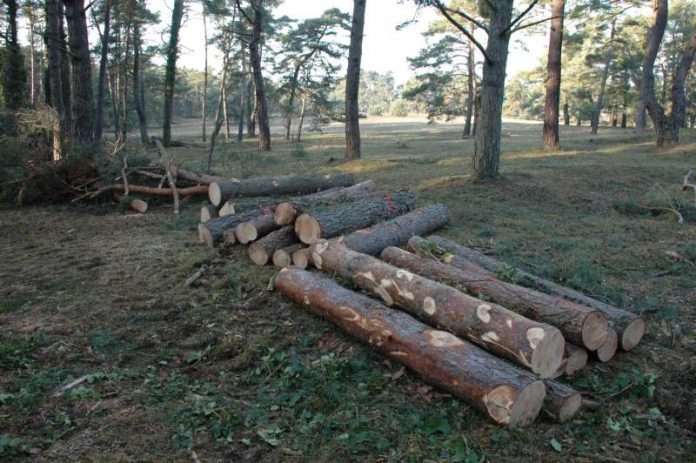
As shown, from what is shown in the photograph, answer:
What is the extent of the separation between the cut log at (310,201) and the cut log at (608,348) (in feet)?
12.7

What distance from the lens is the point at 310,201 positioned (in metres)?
7.28

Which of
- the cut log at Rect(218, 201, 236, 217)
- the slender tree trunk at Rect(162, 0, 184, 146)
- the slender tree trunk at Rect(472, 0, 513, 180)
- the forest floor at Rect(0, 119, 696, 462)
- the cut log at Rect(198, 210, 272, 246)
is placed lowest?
the forest floor at Rect(0, 119, 696, 462)

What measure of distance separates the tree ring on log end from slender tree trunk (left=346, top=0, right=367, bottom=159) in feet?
41.8

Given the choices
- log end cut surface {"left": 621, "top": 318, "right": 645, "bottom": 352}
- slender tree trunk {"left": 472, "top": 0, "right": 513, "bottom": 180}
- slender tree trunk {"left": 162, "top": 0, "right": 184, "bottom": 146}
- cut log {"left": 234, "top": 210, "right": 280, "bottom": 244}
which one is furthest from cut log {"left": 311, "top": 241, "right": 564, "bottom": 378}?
slender tree trunk {"left": 162, "top": 0, "right": 184, "bottom": 146}

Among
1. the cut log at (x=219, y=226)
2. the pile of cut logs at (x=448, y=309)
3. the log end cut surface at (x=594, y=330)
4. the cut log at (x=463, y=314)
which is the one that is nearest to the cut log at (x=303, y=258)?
the pile of cut logs at (x=448, y=309)

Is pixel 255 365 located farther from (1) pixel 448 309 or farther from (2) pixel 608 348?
(2) pixel 608 348

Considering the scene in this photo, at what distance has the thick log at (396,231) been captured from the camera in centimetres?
598

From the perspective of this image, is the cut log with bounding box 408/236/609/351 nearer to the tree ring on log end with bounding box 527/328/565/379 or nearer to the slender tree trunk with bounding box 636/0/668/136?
the tree ring on log end with bounding box 527/328/565/379

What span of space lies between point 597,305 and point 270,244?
3752 millimetres

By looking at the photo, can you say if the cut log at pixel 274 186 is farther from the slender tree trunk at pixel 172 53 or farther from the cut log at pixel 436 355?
the slender tree trunk at pixel 172 53

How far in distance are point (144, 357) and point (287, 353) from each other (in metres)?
1.20

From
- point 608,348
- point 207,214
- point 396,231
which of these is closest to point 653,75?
point 396,231

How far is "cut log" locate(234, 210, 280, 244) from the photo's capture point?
6742 mm

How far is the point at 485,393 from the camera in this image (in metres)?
3.26
